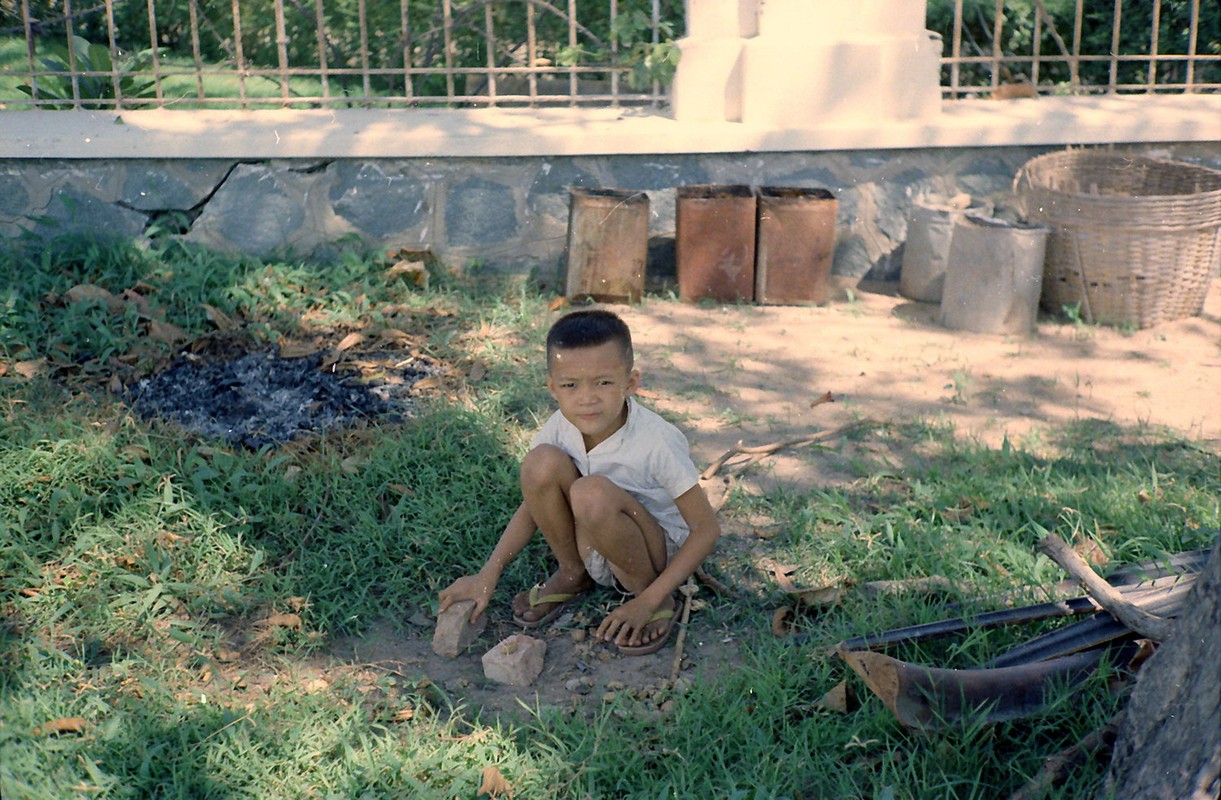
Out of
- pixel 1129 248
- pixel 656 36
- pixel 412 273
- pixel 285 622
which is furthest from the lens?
pixel 656 36

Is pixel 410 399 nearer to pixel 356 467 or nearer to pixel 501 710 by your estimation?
pixel 356 467

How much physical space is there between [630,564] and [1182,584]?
1339 mm

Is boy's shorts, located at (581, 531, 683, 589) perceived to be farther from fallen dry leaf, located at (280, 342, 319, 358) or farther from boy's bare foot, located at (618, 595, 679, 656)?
fallen dry leaf, located at (280, 342, 319, 358)

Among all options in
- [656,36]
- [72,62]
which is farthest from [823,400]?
[72,62]

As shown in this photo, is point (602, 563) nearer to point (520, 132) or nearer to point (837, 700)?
point (837, 700)

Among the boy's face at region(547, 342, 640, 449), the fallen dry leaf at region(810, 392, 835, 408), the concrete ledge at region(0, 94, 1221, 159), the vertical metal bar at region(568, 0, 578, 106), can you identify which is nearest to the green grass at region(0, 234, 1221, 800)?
the fallen dry leaf at region(810, 392, 835, 408)

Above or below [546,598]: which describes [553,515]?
above

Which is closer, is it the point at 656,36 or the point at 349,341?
the point at 349,341

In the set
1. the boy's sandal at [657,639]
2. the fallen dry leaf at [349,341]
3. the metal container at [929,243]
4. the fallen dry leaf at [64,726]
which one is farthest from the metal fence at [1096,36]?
the fallen dry leaf at [64,726]

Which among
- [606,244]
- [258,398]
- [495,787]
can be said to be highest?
[606,244]

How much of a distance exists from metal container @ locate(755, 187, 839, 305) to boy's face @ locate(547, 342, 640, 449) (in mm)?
2967

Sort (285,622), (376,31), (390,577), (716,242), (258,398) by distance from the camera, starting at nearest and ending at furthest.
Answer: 1. (285,622)
2. (390,577)
3. (258,398)
4. (716,242)
5. (376,31)

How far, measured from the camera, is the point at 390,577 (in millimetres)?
3508

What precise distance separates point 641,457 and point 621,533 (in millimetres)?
203
